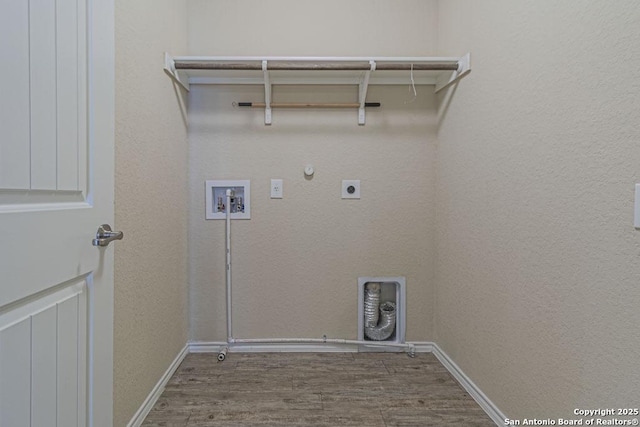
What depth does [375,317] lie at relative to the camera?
2.15 metres

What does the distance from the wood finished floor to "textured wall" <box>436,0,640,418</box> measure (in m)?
0.22

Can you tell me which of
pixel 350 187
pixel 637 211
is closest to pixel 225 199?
pixel 350 187

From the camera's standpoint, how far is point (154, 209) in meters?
1.59

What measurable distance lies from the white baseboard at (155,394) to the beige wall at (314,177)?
0.22m

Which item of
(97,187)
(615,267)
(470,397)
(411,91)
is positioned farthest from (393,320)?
(97,187)

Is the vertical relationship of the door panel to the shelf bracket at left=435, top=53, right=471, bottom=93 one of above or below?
below

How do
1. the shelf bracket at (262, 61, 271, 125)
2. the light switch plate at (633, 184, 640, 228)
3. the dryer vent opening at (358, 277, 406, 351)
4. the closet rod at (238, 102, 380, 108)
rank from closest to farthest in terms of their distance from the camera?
the light switch plate at (633, 184, 640, 228) < the shelf bracket at (262, 61, 271, 125) < the closet rod at (238, 102, 380, 108) < the dryer vent opening at (358, 277, 406, 351)

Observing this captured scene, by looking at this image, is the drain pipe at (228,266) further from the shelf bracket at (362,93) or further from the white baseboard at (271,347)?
the shelf bracket at (362,93)

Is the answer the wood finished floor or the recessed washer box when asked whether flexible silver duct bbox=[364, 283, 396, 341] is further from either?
the recessed washer box

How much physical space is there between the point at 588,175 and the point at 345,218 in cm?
130

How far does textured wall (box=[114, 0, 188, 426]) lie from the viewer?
1.30 metres

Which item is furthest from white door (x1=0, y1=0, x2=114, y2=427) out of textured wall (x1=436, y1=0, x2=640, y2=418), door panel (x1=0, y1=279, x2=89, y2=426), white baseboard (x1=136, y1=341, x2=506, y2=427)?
textured wall (x1=436, y1=0, x2=640, y2=418)

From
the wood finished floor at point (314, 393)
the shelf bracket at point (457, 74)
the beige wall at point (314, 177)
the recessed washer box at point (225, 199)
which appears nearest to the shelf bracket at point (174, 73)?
the beige wall at point (314, 177)

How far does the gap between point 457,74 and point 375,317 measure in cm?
157
